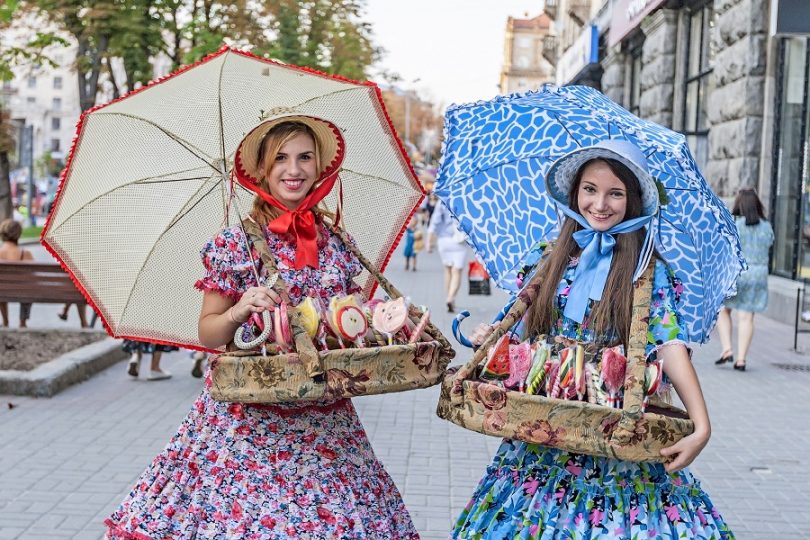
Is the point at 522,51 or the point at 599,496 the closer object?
the point at 599,496

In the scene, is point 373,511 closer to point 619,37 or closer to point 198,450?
point 198,450

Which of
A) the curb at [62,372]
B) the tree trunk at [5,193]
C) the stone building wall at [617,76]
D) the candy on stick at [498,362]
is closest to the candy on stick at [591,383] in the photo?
the candy on stick at [498,362]

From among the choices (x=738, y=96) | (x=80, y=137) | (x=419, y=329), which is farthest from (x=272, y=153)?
(x=738, y=96)

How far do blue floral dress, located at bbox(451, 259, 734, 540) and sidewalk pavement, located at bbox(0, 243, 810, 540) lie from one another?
6.37 feet

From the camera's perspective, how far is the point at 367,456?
3.57m

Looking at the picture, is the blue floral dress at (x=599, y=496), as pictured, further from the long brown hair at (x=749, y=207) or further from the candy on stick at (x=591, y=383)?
the long brown hair at (x=749, y=207)

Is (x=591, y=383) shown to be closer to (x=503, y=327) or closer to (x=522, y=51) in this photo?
(x=503, y=327)

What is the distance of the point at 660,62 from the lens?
19.3 m

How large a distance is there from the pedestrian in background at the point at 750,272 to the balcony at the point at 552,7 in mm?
34509

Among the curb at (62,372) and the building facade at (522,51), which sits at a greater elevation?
the building facade at (522,51)

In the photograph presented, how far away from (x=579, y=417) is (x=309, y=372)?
29.6 inches

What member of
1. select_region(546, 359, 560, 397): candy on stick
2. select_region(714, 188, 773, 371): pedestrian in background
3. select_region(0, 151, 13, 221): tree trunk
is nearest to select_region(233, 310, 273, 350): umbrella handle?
select_region(546, 359, 560, 397): candy on stick

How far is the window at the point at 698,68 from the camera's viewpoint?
1746 centimetres

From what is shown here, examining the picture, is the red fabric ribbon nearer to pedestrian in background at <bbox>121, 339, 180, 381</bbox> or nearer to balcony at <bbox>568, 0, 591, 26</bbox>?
pedestrian in background at <bbox>121, 339, 180, 381</bbox>
